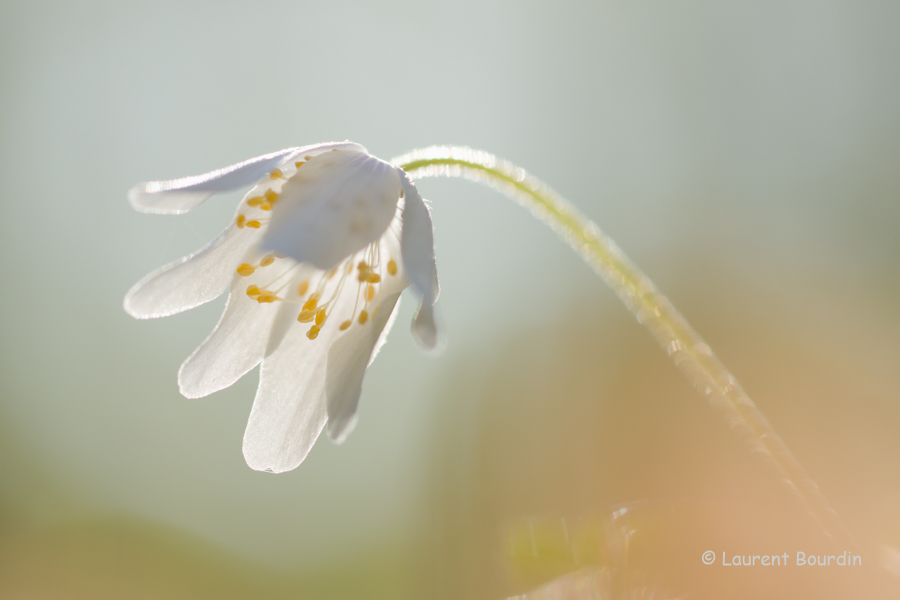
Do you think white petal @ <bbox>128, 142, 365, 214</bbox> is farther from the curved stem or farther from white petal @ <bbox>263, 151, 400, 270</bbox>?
the curved stem

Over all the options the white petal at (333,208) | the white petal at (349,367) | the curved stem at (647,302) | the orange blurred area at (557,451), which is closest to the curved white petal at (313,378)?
the white petal at (349,367)

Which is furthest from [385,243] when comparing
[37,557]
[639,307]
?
[37,557]

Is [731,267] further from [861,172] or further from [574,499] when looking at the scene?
[574,499]

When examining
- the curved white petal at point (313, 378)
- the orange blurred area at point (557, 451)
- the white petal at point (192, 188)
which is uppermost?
the orange blurred area at point (557, 451)

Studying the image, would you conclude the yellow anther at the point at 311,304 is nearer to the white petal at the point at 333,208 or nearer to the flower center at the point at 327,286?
the flower center at the point at 327,286

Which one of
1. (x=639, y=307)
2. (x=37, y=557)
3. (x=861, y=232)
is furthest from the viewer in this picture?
(x=37, y=557)

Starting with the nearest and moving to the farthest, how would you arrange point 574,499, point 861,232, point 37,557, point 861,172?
point 861,232 → point 861,172 → point 574,499 → point 37,557
